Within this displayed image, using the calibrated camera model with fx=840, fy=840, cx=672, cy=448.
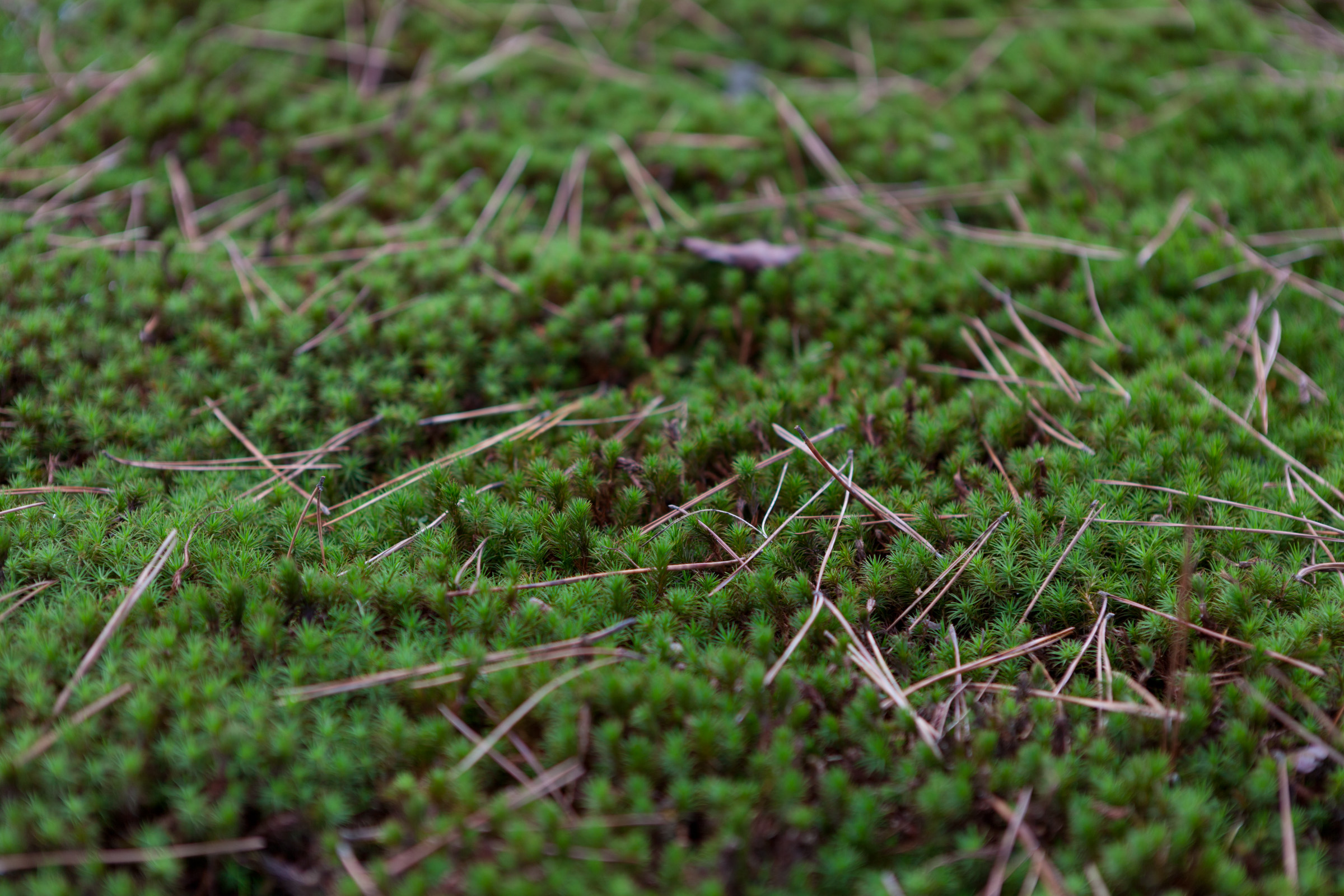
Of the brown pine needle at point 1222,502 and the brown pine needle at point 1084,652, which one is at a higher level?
the brown pine needle at point 1222,502

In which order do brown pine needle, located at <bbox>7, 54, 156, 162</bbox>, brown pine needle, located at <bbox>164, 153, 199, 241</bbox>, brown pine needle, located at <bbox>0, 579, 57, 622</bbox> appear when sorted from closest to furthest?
brown pine needle, located at <bbox>0, 579, 57, 622</bbox>, brown pine needle, located at <bbox>164, 153, 199, 241</bbox>, brown pine needle, located at <bbox>7, 54, 156, 162</bbox>

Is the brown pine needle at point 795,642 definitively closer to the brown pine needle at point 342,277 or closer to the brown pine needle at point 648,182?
the brown pine needle at point 648,182

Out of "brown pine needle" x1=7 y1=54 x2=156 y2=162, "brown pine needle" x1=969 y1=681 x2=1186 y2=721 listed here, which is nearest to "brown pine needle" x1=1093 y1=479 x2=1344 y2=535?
"brown pine needle" x1=969 y1=681 x2=1186 y2=721

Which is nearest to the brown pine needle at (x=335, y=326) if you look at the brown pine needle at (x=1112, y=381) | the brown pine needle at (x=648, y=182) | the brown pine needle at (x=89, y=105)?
the brown pine needle at (x=648, y=182)

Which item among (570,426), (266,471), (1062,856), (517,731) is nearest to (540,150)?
(570,426)

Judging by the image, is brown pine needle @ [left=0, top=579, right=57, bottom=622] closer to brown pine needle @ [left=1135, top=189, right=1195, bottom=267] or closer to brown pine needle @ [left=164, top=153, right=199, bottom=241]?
brown pine needle @ [left=164, top=153, right=199, bottom=241]

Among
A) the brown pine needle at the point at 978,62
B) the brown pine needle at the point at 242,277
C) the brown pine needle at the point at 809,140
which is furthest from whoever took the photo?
the brown pine needle at the point at 978,62
